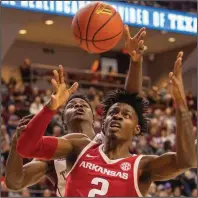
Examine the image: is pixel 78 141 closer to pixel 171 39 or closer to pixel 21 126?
pixel 21 126

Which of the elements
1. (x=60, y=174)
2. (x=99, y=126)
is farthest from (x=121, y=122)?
(x=99, y=126)

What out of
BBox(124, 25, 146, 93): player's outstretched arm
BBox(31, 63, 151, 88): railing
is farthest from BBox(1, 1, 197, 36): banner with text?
BBox(124, 25, 146, 93): player's outstretched arm

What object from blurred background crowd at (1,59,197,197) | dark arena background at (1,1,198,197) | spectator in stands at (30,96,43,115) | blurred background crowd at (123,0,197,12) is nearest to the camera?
blurred background crowd at (1,59,197,197)

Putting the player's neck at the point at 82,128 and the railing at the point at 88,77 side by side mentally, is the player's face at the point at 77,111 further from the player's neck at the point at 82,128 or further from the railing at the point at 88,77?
the railing at the point at 88,77

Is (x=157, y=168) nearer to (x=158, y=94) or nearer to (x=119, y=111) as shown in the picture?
(x=119, y=111)

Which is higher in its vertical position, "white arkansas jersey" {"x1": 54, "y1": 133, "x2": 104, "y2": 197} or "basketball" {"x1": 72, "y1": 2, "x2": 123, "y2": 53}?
"basketball" {"x1": 72, "y1": 2, "x2": 123, "y2": 53}

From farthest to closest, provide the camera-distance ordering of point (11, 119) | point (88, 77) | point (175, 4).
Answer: point (88, 77) → point (175, 4) → point (11, 119)

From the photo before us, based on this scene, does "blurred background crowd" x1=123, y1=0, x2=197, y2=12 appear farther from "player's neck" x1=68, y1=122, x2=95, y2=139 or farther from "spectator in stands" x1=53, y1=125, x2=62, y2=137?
"player's neck" x1=68, y1=122, x2=95, y2=139

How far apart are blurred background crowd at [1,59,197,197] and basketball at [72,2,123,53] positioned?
13.9 feet

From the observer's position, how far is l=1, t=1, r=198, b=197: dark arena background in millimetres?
10438

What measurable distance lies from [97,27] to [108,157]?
1044mm

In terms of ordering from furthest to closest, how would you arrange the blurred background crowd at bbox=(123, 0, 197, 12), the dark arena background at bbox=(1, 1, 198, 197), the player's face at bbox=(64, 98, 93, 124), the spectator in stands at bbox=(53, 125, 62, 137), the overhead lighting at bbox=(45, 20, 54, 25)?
the blurred background crowd at bbox=(123, 0, 197, 12) < the overhead lighting at bbox=(45, 20, 54, 25) < the dark arena background at bbox=(1, 1, 198, 197) < the spectator in stands at bbox=(53, 125, 62, 137) < the player's face at bbox=(64, 98, 93, 124)

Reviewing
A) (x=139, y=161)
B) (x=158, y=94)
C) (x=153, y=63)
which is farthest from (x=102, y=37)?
(x=153, y=63)

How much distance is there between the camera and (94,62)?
16.7 meters
